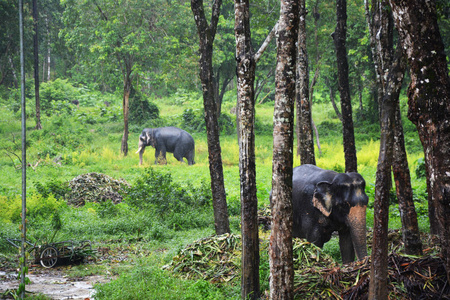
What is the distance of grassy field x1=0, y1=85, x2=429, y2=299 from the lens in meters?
7.62

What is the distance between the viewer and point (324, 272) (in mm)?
6066

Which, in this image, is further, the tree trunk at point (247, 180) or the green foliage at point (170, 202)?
the green foliage at point (170, 202)

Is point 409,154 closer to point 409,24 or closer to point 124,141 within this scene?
point 124,141

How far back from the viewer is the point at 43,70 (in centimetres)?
4300

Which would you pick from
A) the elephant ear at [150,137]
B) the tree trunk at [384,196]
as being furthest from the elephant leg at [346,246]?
the elephant ear at [150,137]

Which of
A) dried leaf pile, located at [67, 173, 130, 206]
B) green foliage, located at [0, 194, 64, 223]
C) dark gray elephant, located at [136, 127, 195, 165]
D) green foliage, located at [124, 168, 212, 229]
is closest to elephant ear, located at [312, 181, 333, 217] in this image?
green foliage, located at [124, 168, 212, 229]

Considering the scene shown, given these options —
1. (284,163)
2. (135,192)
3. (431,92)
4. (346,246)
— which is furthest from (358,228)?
(135,192)

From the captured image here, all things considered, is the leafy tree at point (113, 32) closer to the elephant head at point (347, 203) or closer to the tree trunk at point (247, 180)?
the elephant head at point (347, 203)

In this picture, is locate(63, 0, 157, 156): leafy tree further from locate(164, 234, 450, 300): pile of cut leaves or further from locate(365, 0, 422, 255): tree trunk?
locate(365, 0, 422, 255): tree trunk

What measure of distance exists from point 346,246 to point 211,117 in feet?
10.7

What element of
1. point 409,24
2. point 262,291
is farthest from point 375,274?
point 409,24

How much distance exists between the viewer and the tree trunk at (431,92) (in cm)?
409

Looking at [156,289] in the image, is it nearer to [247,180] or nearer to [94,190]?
[247,180]

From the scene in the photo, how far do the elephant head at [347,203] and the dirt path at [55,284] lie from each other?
373cm
